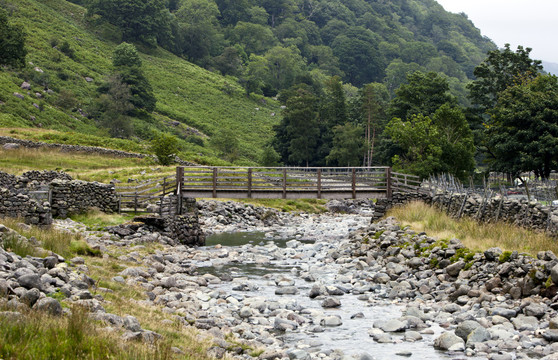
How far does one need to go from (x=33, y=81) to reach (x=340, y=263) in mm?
64434

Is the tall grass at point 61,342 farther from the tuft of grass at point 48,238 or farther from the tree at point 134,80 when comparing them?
the tree at point 134,80

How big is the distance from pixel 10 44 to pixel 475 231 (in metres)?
62.8

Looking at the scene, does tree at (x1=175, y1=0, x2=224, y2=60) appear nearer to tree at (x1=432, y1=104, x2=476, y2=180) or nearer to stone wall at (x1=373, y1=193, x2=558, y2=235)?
tree at (x1=432, y1=104, x2=476, y2=180)

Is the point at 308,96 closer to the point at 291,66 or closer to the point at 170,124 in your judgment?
the point at 170,124

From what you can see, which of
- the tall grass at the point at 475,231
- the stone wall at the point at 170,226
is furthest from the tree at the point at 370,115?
the stone wall at the point at 170,226

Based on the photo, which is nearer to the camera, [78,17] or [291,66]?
[78,17]

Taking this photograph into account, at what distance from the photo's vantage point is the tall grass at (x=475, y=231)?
1973 centimetres

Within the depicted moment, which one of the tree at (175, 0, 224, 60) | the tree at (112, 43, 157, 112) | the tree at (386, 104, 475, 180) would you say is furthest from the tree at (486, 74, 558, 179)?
the tree at (175, 0, 224, 60)

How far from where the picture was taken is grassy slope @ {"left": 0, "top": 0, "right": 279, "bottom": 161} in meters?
70.9

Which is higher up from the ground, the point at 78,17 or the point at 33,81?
the point at 78,17

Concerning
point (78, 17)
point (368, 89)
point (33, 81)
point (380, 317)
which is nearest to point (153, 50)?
point (78, 17)

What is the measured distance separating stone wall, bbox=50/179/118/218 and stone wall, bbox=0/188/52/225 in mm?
5168

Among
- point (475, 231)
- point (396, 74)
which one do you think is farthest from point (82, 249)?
point (396, 74)

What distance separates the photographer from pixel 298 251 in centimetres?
3052
